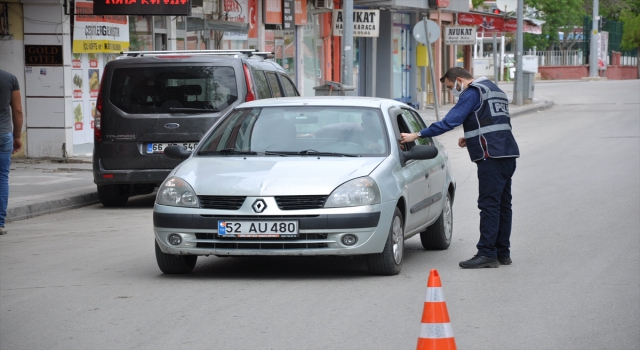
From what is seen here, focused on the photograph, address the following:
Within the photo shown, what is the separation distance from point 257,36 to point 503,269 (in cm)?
1940

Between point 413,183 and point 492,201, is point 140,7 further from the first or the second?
point 492,201

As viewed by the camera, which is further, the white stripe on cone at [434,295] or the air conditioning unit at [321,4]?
the air conditioning unit at [321,4]

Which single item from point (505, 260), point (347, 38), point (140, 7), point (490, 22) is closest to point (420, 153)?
point (505, 260)

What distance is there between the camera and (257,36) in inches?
1081

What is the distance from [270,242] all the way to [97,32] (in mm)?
12817

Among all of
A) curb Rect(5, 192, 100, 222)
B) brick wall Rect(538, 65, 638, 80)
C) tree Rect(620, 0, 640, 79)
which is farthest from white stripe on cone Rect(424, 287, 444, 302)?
tree Rect(620, 0, 640, 79)

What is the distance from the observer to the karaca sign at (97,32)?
19.2 meters

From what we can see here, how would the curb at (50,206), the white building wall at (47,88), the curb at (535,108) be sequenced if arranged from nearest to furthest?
the curb at (50,206) → the white building wall at (47,88) → the curb at (535,108)

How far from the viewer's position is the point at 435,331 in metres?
5.04

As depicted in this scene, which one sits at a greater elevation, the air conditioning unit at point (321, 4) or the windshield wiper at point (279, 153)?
the air conditioning unit at point (321, 4)

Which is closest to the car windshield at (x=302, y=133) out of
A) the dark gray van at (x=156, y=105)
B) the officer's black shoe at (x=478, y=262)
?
the officer's black shoe at (x=478, y=262)

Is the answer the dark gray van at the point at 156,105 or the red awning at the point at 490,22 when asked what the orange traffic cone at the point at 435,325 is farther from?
the red awning at the point at 490,22

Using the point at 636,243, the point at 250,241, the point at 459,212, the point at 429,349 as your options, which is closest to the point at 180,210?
the point at 250,241

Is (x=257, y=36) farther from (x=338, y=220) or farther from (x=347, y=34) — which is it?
(x=338, y=220)
